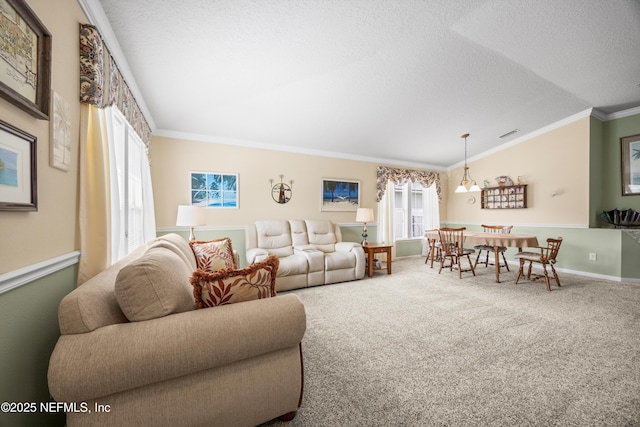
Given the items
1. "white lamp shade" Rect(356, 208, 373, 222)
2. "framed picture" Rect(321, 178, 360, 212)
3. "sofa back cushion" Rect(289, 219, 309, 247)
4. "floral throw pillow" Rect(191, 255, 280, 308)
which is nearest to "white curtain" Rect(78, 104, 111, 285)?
"floral throw pillow" Rect(191, 255, 280, 308)

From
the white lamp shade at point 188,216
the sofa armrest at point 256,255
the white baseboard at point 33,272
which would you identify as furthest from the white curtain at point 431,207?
the white baseboard at point 33,272

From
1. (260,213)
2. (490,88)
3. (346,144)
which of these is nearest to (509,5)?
(490,88)

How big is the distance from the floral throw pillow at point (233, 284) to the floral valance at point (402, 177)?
4725 millimetres

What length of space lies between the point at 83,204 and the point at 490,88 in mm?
4719

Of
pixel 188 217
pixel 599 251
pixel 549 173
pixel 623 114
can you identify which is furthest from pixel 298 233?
pixel 623 114

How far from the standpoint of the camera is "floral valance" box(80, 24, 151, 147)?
59.1 inches

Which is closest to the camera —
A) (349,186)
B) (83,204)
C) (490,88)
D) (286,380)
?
(286,380)

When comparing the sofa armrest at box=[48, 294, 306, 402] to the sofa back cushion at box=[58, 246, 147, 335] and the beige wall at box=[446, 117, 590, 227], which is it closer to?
the sofa back cushion at box=[58, 246, 147, 335]

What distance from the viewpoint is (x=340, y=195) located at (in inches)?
208

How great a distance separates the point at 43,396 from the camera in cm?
111

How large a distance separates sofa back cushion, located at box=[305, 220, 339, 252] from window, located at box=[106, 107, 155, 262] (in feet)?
8.17

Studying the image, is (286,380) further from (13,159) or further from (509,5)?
(509,5)

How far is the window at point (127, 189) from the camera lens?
188 centimetres

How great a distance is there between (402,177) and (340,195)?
1841 millimetres
